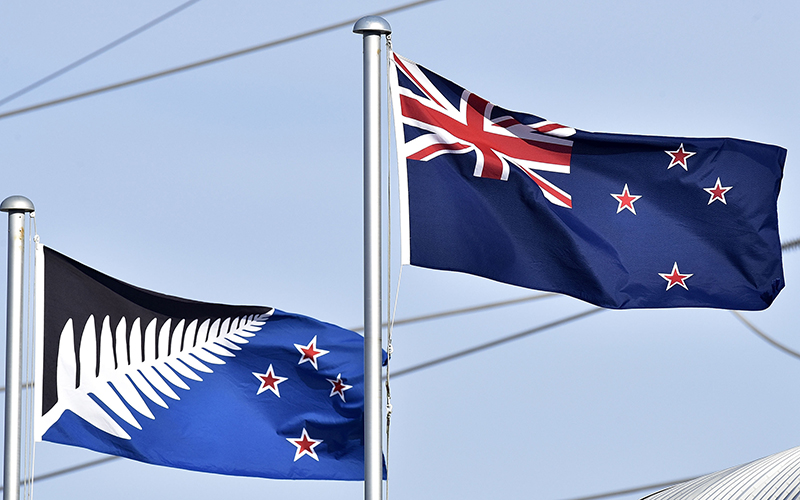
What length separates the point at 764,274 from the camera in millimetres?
9695

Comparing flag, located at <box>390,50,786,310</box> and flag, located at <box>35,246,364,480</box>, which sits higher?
flag, located at <box>390,50,786,310</box>

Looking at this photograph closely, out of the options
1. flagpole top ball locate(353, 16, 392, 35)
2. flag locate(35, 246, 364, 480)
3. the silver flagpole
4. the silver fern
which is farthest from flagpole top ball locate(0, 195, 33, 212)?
flagpole top ball locate(353, 16, 392, 35)

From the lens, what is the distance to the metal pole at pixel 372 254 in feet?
26.4

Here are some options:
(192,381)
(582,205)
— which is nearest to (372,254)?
(582,205)

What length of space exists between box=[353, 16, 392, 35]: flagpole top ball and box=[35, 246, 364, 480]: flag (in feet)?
11.6

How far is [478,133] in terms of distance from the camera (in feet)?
30.3

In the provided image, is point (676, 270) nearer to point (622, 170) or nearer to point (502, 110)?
point (622, 170)

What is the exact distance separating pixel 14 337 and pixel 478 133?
4.84 metres

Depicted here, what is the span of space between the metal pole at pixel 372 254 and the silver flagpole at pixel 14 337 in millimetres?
4114

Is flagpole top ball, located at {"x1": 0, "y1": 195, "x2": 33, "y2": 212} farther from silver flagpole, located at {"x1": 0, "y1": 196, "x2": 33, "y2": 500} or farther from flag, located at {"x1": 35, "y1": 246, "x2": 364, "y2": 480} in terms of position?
flag, located at {"x1": 35, "y1": 246, "x2": 364, "y2": 480}

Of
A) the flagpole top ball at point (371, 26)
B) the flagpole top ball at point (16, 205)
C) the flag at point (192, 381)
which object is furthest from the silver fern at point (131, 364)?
the flagpole top ball at point (371, 26)

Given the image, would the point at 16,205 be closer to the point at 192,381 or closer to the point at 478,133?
the point at 192,381

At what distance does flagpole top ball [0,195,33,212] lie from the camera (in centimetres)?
1134

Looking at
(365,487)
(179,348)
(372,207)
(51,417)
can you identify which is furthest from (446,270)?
(51,417)
